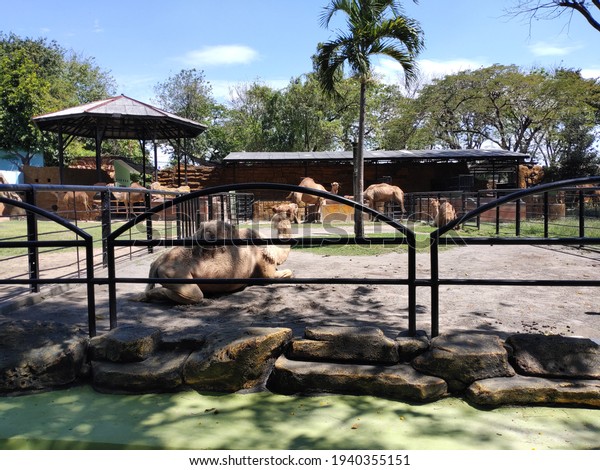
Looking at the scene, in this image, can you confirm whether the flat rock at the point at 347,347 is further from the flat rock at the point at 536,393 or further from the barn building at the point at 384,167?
the barn building at the point at 384,167

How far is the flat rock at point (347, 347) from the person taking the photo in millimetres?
2672

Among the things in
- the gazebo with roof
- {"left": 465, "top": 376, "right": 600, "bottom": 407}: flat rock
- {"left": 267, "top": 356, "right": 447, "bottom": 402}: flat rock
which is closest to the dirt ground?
{"left": 267, "top": 356, "right": 447, "bottom": 402}: flat rock

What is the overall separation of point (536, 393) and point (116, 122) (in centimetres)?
2037

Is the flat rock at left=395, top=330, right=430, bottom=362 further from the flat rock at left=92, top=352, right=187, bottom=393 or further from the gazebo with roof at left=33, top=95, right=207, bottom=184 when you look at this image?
the gazebo with roof at left=33, top=95, right=207, bottom=184

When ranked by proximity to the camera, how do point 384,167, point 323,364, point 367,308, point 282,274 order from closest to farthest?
1. point 323,364
2. point 367,308
3. point 282,274
4. point 384,167

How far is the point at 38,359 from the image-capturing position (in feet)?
8.83

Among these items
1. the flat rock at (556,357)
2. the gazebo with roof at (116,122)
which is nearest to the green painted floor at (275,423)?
the flat rock at (556,357)

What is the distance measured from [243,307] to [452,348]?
203 centimetres

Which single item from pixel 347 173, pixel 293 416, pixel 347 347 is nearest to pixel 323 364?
pixel 347 347

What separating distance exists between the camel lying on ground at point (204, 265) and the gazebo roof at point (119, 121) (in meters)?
14.6

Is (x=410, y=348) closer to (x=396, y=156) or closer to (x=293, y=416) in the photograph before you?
(x=293, y=416)

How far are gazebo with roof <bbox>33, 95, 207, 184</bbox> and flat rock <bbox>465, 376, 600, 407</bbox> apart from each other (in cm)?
1643

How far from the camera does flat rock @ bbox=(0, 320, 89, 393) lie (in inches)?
105

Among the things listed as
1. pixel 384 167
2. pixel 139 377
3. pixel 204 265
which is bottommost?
pixel 139 377
